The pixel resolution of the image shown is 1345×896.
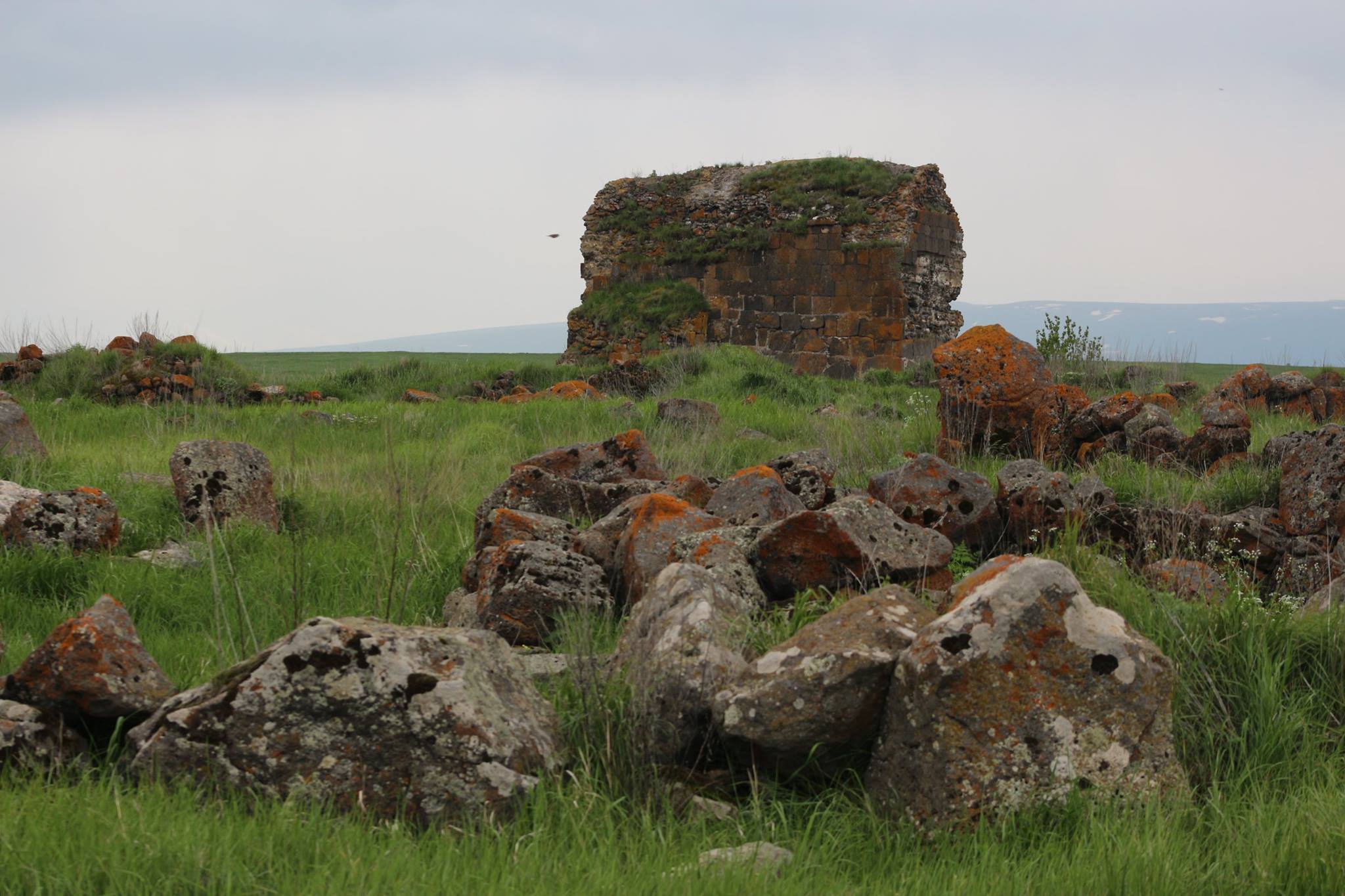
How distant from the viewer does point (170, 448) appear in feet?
31.8

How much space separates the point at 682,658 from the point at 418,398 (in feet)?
38.7

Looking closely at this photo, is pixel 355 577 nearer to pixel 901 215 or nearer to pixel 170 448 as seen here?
pixel 170 448

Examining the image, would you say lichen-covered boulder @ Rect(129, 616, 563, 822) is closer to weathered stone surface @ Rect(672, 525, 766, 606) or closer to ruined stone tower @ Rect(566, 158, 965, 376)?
weathered stone surface @ Rect(672, 525, 766, 606)

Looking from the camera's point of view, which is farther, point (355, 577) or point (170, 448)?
point (170, 448)

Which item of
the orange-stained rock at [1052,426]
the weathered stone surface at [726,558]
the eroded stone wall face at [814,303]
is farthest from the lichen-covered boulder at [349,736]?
the eroded stone wall face at [814,303]

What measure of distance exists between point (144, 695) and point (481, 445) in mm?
6780

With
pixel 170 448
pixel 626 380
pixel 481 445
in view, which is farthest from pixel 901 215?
pixel 170 448

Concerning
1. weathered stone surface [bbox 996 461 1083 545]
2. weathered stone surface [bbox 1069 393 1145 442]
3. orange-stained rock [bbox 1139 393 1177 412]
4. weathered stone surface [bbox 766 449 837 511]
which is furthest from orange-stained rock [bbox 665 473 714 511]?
orange-stained rock [bbox 1139 393 1177 412]

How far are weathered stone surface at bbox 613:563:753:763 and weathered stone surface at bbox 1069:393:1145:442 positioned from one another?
5.64 meters

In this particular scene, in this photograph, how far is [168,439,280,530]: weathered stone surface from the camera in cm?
683

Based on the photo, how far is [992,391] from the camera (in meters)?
8.73

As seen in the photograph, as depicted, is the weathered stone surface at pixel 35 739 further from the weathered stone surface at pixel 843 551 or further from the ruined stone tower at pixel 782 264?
the ruined stone tower at pixel 782 264

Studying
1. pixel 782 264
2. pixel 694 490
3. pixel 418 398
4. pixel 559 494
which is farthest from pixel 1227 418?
pixel 782 264

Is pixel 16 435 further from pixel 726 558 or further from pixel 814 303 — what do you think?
pixel 814 303
